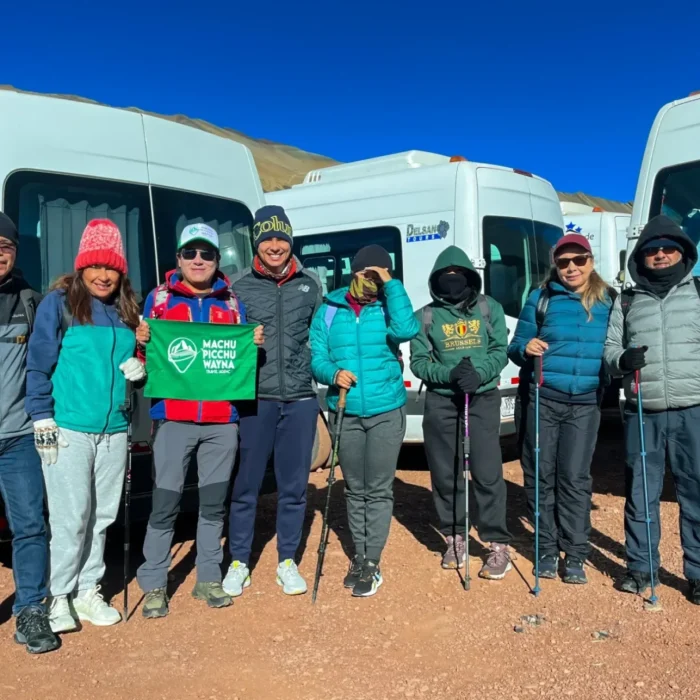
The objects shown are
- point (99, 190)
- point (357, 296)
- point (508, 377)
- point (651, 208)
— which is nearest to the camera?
point (357, 296)

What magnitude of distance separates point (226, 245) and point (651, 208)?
359 cm

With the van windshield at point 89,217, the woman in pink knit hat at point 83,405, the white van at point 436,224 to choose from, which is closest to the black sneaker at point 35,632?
the woman in pink knit hat at point 83,405

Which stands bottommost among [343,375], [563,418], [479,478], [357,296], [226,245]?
[479,478]

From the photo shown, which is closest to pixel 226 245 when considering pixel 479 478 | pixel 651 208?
pixel 479 478

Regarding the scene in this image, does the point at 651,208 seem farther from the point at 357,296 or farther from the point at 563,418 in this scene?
the point at 357,296

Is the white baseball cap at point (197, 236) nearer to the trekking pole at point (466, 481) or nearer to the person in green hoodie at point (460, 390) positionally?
the person in green hoodie at point (460, 390)

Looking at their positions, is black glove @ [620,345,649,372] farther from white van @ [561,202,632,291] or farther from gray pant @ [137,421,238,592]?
white van @ [561,202,632,291]

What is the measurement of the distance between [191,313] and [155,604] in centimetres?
167

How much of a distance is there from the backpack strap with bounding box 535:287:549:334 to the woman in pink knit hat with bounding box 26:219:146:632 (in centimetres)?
246

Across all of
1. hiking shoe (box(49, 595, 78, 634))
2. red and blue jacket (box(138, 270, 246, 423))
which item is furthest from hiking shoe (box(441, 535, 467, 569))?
hiking shoe (box(49, 595, 78, 634))

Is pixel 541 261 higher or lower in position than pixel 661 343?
higher

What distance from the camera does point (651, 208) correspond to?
634 centimetres

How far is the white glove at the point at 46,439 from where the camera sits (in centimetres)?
381

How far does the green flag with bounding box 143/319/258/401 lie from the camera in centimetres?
422
